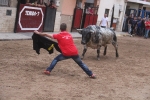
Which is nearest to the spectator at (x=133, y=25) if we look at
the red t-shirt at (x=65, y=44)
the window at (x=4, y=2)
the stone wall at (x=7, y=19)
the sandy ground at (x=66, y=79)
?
the stone wall at (x=7, y=19)

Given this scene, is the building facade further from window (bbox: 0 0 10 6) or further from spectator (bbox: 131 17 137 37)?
window (bbox: 0 0 10 6)

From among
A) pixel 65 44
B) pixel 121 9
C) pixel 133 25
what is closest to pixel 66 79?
pixel 65 44

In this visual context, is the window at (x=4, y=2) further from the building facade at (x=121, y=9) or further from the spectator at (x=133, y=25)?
the spectator at (x=133, y=25)

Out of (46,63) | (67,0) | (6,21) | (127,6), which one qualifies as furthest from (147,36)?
(46,63)

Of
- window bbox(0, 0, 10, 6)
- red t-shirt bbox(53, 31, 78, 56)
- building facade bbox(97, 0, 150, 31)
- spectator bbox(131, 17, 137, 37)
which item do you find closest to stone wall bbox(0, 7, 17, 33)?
window bbox(0, 0, 10, 6)

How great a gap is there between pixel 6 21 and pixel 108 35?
5.87 metres

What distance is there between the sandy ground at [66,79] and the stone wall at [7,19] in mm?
3550

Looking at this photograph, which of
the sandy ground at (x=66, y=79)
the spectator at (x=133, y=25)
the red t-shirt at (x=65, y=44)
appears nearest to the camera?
the sandy ground at (x=66, y=79)

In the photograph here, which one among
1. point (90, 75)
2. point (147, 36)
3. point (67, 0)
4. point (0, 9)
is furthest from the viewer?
point (147, 36)

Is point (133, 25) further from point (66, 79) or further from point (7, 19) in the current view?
point (66, 79)

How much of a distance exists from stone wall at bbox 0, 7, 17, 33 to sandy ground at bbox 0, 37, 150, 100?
355 cm

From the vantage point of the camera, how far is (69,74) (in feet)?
30.8

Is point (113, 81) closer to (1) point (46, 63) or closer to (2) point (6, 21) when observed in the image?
(1) point (46, 63)

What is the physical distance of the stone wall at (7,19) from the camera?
16.0m
